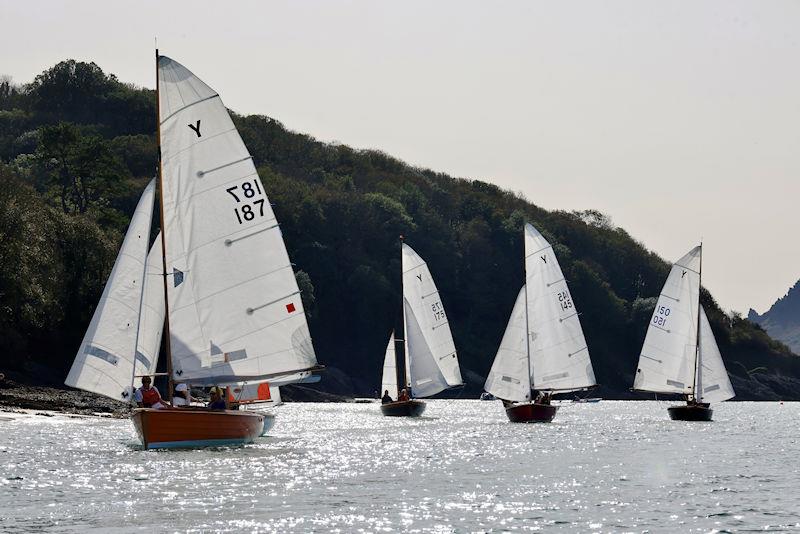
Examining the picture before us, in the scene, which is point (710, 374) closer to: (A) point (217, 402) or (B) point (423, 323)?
(B) point (423, 323)

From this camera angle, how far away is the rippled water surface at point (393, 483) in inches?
1118

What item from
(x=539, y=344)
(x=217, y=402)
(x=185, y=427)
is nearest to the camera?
(x=185, y=427)

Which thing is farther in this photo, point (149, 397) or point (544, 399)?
point (544, 399)

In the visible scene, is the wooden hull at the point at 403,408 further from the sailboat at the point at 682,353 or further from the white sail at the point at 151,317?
the white sail at the point at 151,317

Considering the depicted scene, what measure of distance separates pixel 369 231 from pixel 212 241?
104 m

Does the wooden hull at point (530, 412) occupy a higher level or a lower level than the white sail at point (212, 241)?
lower

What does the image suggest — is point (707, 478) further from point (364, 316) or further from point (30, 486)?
point (364, 316)

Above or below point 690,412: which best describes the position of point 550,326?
above

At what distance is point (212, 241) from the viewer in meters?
42.7

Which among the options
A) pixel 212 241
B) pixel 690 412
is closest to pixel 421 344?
pixel 690 412

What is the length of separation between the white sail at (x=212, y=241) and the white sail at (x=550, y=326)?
30.0 m

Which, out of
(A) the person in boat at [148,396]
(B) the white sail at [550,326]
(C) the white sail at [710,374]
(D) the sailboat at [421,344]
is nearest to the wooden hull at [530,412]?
(B) the white sail at [550,326]

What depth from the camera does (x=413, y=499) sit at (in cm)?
3247

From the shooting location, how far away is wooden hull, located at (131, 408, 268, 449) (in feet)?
136
